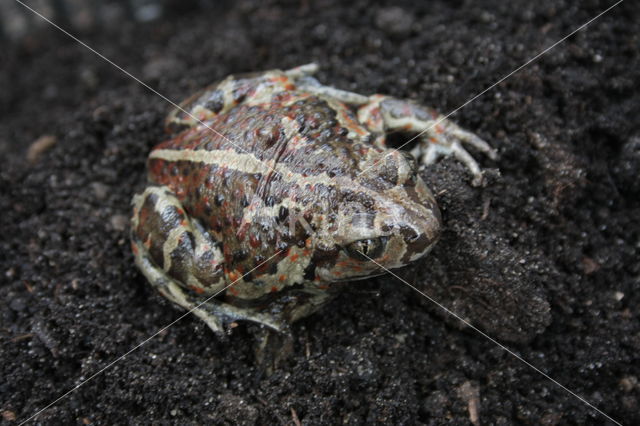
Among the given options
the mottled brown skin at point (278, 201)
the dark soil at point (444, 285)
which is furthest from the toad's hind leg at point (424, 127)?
the dark soil at point (444, 285)

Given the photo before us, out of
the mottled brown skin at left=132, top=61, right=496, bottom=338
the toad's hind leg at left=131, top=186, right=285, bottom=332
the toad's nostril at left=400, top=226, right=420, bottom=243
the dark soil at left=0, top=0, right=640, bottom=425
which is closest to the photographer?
the toad's nostril at left=400, top=226, right=420, bottom=243


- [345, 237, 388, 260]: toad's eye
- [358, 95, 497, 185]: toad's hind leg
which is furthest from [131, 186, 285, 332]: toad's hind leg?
[358, 95, 497, 185]: toad's hind leg

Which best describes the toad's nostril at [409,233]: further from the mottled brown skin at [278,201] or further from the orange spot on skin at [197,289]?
the orange spot on skin at [197,289]

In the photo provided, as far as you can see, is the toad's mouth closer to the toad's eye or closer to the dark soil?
the toad's eye

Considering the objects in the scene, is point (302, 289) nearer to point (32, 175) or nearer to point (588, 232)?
point (588, 232)

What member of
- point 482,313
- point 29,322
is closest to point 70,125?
point 29,322

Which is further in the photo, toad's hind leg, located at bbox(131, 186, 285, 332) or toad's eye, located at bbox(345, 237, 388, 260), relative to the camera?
toad's hind leg, located at bbox(131, 186, 285, 332)

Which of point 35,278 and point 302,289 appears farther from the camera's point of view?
point 35,278

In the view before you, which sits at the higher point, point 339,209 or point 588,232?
point 339,209
